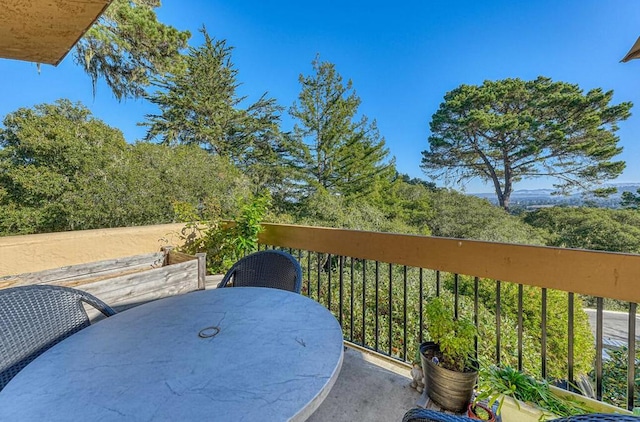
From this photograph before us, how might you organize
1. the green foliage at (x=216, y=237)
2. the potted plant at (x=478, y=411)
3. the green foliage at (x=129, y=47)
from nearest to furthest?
the potted plant at (x=478, y=411), the green foliage at (x=216, y=237), the green foliage at (x=129, y=47)

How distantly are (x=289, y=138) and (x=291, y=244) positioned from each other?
11.4 meters

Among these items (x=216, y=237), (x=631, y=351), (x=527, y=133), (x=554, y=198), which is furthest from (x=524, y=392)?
(x=527, y=133)

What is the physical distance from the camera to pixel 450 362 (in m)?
1.58

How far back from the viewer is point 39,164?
6875 mm

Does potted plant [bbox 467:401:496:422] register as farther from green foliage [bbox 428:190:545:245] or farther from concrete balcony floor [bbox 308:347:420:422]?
green foliage [bbox 428:190:545:245]

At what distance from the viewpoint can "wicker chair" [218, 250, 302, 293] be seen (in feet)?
6.16

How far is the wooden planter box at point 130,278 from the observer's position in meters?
2.16

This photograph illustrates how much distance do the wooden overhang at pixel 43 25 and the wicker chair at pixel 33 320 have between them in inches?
54.0

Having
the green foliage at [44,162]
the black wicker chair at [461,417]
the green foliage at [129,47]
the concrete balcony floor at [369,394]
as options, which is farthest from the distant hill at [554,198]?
the black wicker chair at [461,417]

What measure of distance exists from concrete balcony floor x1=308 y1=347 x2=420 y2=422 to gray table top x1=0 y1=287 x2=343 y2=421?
0.80 m

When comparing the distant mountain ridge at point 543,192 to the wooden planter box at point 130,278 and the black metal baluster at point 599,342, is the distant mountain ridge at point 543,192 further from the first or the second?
the wooden planter box at point 130,278

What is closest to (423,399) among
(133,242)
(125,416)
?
(125,416)

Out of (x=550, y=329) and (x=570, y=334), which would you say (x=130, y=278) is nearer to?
(x=570, y=334)

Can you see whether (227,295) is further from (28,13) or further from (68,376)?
(28,13)
